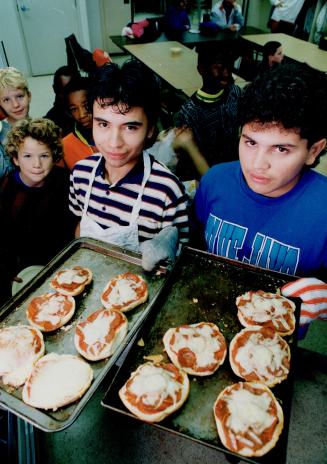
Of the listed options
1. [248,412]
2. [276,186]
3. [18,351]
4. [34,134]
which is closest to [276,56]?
[34,134]

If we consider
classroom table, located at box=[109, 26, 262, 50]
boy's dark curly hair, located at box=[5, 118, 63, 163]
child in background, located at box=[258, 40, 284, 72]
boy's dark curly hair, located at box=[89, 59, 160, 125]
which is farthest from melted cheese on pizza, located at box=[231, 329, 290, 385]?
classroom table, located at box=[109, 26, 262, 50]

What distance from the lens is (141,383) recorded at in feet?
4.83

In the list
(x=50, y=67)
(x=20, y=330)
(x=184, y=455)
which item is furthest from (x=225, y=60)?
(x=50, y=67)

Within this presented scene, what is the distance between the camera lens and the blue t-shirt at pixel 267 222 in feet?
5.74

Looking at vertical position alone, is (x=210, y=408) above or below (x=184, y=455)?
above

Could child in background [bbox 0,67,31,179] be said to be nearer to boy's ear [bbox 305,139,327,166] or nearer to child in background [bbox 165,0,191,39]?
boy's ear [bbox 305,139,327,166]

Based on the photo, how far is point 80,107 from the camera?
11.2 feet

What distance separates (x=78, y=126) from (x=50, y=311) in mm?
2271

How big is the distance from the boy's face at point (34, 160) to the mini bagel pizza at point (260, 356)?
2059 mm

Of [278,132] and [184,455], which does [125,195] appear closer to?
[278,132]

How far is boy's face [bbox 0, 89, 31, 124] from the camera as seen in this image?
11.9ft

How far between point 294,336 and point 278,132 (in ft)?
3.37

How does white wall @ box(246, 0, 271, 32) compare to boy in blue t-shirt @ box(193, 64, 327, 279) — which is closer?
boy in blue t-shirt @ box(193, 64, 327, 279)

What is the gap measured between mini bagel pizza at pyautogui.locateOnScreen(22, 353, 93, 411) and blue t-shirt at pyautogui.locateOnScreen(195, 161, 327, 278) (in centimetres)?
109
